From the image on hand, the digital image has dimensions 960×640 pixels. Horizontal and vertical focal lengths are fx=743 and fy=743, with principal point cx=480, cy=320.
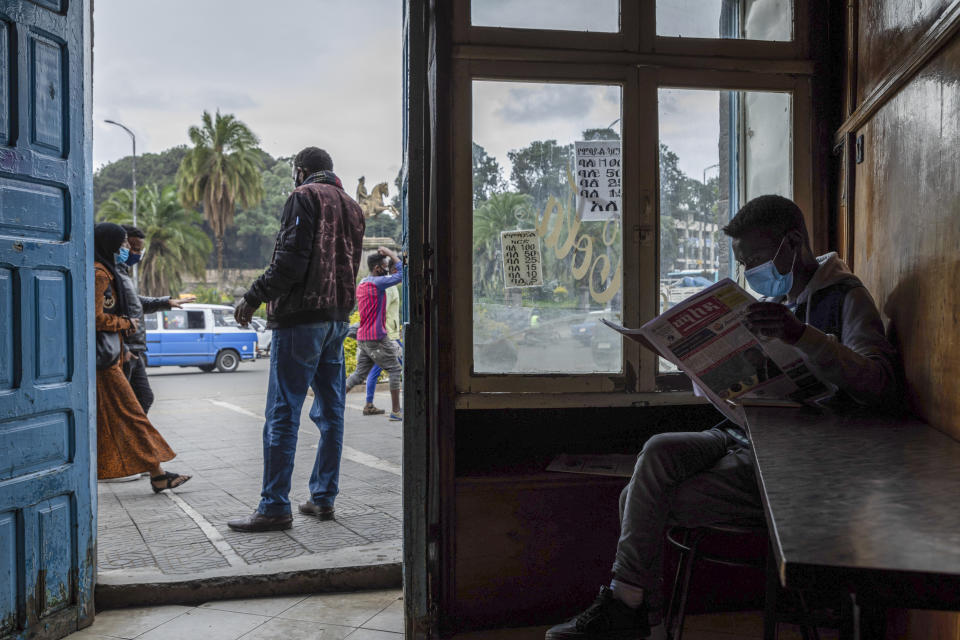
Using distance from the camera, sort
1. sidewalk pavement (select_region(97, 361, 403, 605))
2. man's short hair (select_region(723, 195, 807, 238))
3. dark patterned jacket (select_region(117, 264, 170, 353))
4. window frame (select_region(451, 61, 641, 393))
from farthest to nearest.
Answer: dark patterned jacket (select_region(117, 264, 170, 353))
sidewalk pavement (select_region(97, 361, 403, 605))
window frame (select_region(451, 61, 641, 393))
man's short hair (select_region(723, 195, 807, 238))

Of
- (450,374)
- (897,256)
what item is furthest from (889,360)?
(450,374)

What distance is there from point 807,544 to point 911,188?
1696 millimetres

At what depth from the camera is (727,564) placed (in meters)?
2.20

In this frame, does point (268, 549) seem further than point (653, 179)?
Yes

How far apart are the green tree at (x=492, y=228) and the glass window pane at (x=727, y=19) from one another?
922 mm

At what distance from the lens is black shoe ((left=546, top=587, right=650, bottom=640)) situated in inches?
79.8

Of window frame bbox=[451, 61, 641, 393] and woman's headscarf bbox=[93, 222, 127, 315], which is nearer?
window frame bbox=[451, 61, 641, 393]

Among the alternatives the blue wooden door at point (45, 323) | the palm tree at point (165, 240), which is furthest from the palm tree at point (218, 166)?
the blue wooden door at point (45, 323)

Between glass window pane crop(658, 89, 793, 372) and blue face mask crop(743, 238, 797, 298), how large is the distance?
617 millimetres

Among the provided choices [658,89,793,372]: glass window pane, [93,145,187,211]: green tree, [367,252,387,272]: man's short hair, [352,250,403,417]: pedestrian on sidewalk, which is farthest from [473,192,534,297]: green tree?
[93,145,187,211]: green tree

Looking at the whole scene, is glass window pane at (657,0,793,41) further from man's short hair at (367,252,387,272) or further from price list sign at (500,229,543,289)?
man's short hair at (367,252,387,272)

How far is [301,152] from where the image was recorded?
4176mm

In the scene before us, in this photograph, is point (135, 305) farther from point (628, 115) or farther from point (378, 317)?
point (628, 115)

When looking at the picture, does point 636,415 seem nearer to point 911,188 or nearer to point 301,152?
point 911,188
